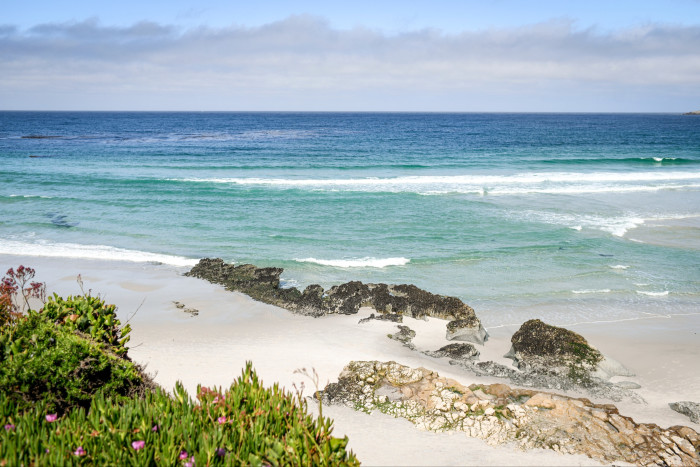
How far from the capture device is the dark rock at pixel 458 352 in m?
10.5

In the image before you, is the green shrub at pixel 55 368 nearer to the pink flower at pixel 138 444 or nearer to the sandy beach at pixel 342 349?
the sandy beach at pixel 342 349

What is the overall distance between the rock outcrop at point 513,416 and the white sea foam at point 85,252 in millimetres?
10372

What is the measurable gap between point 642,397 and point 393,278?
7.98 m

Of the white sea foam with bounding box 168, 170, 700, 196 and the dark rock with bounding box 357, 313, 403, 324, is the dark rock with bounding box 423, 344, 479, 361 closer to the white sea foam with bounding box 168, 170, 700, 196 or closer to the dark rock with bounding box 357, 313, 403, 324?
the dark rock with bounding box 357, 313, 403, 324

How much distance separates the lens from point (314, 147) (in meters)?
58.6

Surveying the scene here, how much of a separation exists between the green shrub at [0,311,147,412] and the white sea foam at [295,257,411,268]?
11005 mm

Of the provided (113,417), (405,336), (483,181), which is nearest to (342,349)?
(405,336)

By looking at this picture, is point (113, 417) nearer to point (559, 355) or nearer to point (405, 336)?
point (405, 336)

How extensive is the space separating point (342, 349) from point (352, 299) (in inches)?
113

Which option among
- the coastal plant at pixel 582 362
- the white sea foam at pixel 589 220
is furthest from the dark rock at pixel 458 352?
the white sea foam at pixel 589 220

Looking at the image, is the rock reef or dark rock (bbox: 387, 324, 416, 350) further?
dark rock (bbox: 387, 324, 416, 350)

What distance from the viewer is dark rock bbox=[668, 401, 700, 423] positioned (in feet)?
26.9

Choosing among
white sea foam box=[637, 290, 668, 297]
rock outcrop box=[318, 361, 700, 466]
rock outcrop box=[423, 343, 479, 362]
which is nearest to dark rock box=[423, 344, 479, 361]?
rock outcrop box=[423, 343, 479, 362]

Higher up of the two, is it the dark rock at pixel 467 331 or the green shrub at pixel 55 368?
the green shrub at pixel 55 368
